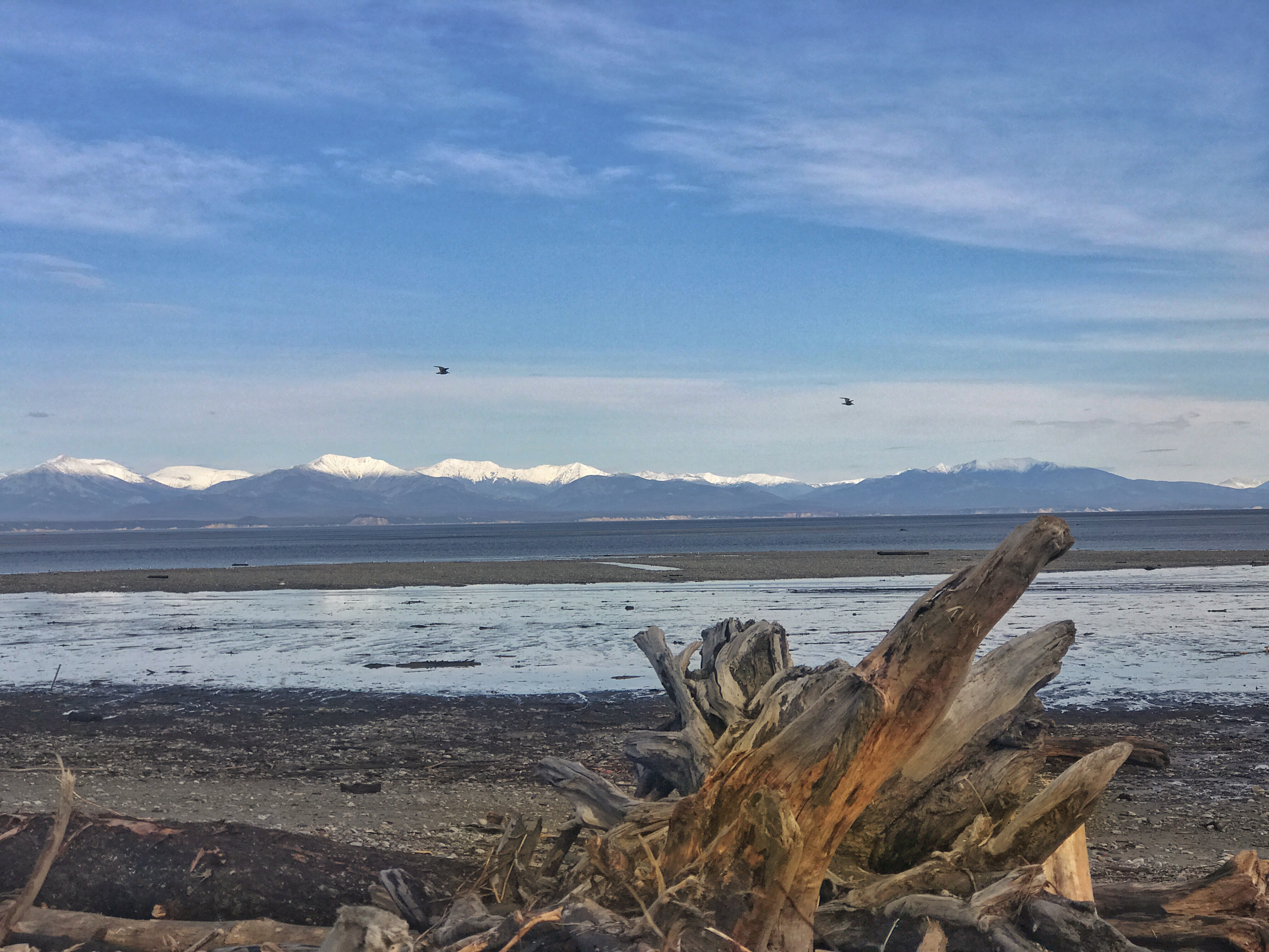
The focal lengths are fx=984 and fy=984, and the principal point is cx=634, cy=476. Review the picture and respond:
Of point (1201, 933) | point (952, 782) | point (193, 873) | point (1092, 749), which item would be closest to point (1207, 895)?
point (1201, 933)

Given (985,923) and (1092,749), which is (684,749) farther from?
(1092,749)

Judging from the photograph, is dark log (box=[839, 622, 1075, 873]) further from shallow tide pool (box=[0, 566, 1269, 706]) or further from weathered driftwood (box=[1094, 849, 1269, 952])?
shallow tide pool (box=[0, 566, 1269, 706])

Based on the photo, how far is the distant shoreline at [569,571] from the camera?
132ft

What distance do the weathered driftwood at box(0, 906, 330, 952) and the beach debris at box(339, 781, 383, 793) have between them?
383cm

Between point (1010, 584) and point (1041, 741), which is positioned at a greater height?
point (1010, 584)

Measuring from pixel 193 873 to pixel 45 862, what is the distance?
978mm

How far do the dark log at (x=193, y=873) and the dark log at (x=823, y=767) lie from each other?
183cm

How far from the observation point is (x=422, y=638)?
21484 mm

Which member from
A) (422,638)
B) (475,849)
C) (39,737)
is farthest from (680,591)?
(475,849)

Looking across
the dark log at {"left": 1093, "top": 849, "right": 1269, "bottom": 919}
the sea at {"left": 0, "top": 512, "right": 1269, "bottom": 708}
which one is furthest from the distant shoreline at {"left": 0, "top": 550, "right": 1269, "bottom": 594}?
the dark log at {"left": 1093, "top": 849, "right": 1269, "bottom": 919}

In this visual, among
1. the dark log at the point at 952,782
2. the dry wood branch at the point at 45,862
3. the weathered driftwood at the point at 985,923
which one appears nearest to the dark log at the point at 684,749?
the dark log at the point at 952,782

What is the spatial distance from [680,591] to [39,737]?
2300 centimetres

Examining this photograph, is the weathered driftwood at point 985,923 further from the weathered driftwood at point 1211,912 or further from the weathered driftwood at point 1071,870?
the weathered driftwood at point 1211,912

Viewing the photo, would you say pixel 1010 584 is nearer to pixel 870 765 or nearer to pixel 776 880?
pixel 870 765
